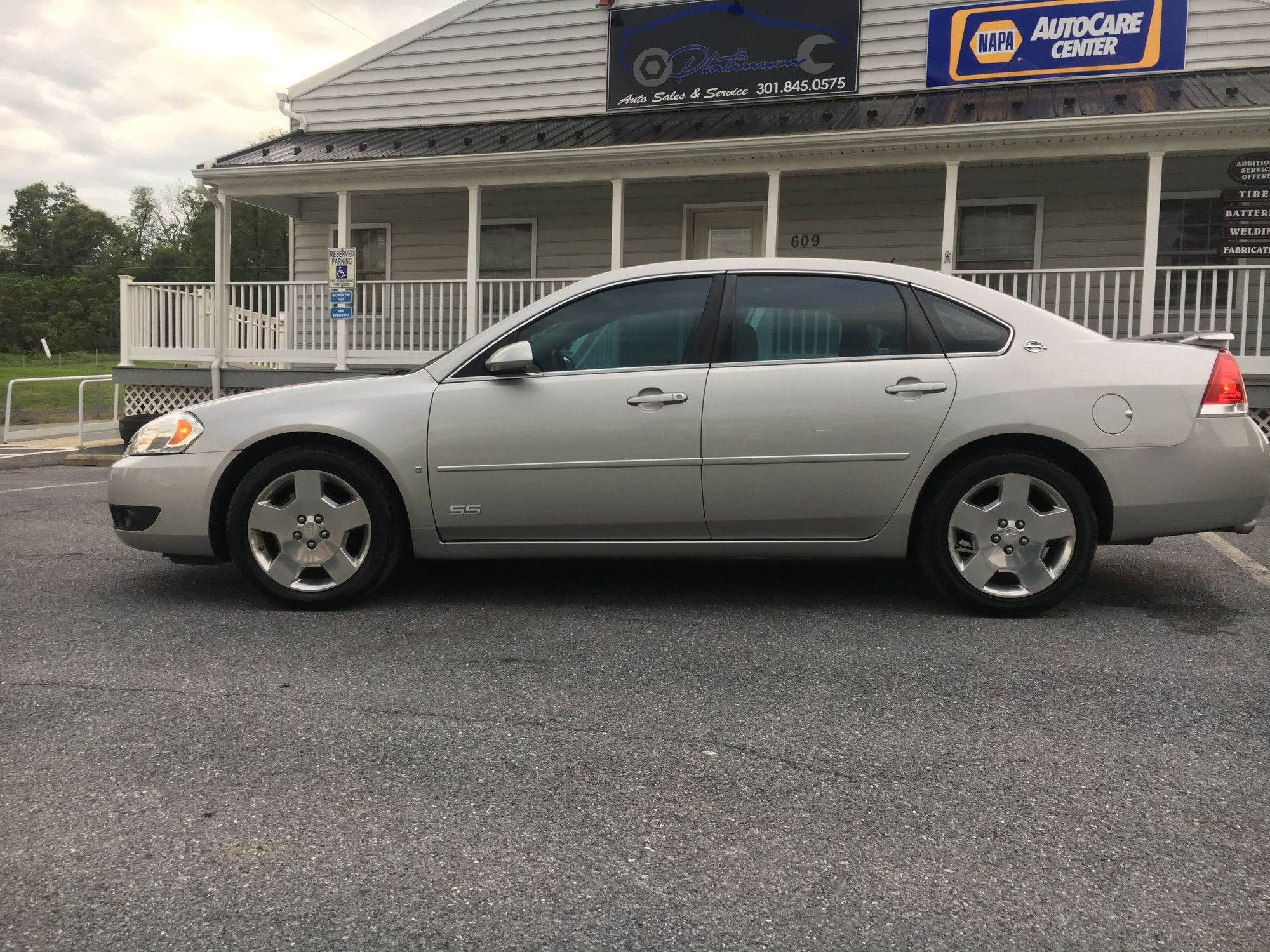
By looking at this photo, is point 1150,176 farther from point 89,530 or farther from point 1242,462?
point 89,530

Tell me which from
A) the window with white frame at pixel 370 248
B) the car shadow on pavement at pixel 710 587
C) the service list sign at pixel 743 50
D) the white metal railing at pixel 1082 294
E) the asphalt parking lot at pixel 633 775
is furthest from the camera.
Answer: the window with white frame at pixel 370 248

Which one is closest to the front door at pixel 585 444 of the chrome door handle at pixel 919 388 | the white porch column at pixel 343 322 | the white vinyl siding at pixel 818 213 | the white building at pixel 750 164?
the chrome door handle at pixel 919 388

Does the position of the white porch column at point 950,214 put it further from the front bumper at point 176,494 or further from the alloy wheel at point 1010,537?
the front bumper at point 176,494

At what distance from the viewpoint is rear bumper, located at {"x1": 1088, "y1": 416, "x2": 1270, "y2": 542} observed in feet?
14.6

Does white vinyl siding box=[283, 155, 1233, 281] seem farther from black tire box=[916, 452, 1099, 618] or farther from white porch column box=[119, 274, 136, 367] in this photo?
black tire box=[916, 452, 1099, 618]

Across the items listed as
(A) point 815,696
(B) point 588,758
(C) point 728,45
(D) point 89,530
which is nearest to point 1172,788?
(A) point 815,696

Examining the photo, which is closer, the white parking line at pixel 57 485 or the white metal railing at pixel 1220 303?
the white parking line at pixel 57 485

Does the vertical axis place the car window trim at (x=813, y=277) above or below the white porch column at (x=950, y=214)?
below

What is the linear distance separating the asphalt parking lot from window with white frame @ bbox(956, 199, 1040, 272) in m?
8.90

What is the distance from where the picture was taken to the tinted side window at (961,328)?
180 inches

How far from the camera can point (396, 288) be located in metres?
15.4

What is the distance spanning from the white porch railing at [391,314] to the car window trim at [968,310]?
730 cm

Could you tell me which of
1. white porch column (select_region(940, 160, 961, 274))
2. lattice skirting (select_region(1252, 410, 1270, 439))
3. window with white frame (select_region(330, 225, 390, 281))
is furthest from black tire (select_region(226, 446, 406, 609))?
window with white frame (select_region(330, 225, 390, 281))

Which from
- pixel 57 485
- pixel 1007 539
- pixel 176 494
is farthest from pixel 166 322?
pixel 1007 539
